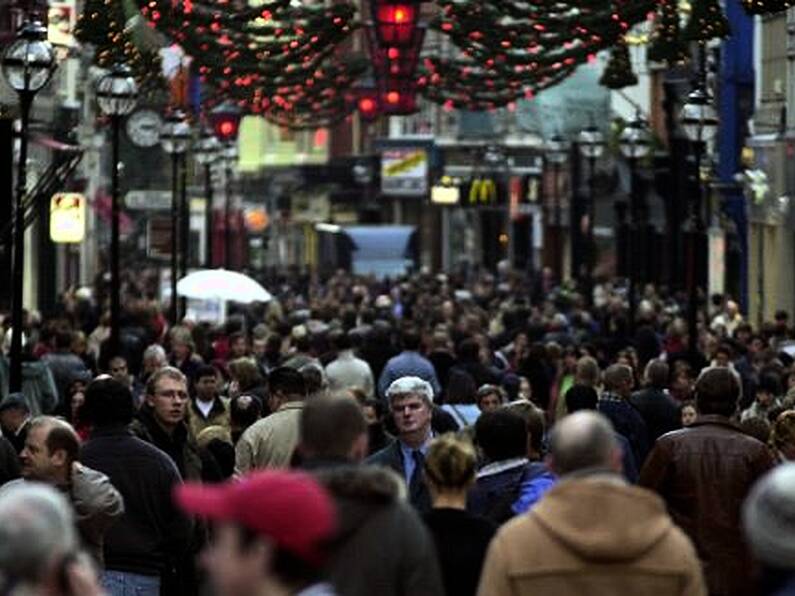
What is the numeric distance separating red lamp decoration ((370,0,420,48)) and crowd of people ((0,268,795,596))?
8959 mm

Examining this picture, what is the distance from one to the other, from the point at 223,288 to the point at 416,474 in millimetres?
22431

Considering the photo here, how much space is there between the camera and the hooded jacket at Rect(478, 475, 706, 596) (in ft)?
30.8

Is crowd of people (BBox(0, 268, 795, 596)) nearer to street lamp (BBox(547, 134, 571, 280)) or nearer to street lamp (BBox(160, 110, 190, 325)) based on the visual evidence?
street lamp (BBox(160, 110, 190, 325))

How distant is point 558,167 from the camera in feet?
235

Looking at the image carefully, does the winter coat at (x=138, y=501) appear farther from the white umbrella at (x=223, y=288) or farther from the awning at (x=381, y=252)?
the awning at (x=381, y=252)

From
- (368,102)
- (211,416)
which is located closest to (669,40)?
(211,416)

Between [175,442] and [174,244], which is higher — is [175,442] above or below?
below

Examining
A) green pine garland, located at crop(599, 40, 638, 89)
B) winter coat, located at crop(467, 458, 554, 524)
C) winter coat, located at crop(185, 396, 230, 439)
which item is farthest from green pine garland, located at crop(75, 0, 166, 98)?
winter coat, located at crop(467, 458, 554, 524)

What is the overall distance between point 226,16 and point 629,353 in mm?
5161

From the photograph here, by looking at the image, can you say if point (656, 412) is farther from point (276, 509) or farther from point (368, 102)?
point (368, 102)

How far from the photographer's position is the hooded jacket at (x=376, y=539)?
911 centimetres

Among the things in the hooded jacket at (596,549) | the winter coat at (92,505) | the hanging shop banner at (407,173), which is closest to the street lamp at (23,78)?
the winter coat at (92,505)

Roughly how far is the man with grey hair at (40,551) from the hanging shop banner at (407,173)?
93.7 m

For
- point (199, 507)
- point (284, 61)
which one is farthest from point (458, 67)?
point (199, 507)
